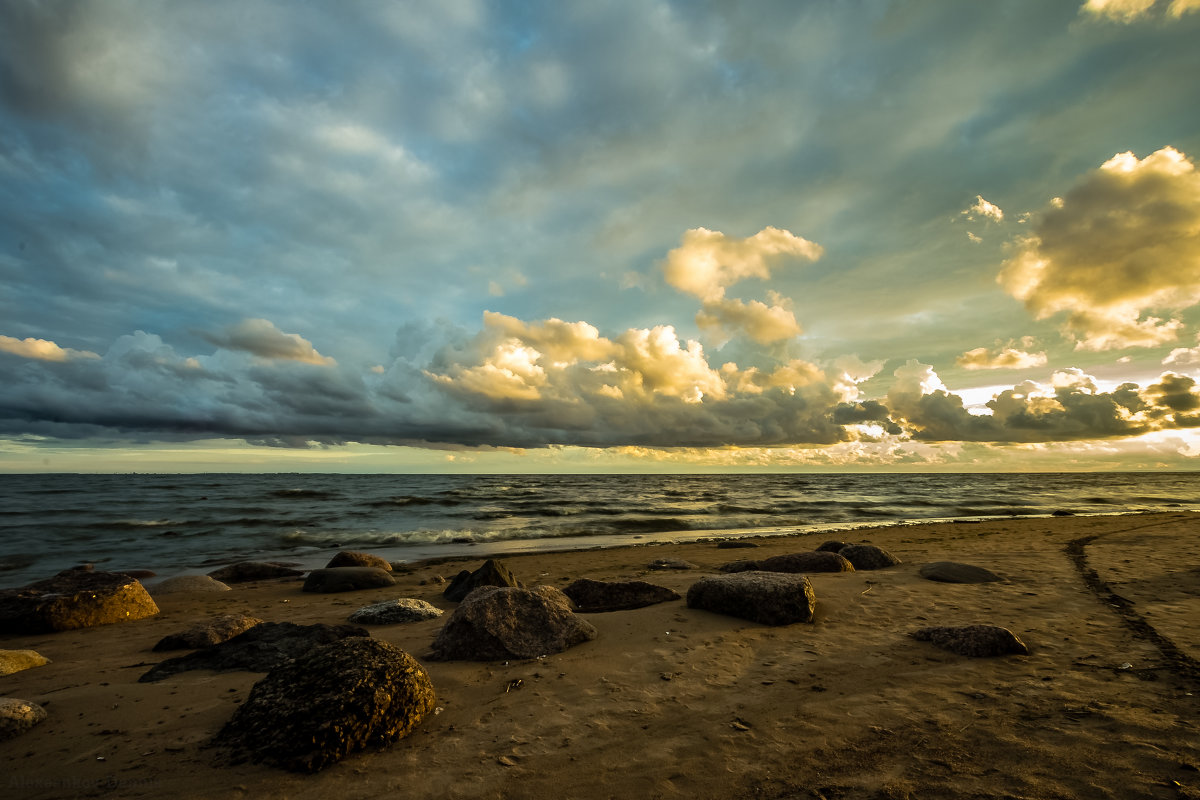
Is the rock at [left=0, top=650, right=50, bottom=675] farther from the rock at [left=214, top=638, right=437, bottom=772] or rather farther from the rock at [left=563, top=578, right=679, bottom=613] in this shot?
Answer: the rock at [left=563, top=578, right=679, bottom=613]

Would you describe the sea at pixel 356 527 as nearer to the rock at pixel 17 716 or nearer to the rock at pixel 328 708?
the rock at pixel 17 716

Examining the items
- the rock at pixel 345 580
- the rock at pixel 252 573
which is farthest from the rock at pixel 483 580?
the rock at pixel 252 573

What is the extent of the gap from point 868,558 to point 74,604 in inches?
542

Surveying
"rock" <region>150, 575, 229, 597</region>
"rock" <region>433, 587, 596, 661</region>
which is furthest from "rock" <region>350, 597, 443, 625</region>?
"rock" <region>150, 575, 229, 597</region>

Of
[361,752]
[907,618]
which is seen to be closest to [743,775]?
[361,752]

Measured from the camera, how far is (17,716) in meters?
4.05

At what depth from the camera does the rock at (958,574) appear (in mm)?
8938

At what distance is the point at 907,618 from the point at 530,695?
4.92m

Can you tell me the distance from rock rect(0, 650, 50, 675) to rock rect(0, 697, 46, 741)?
224 centimetres

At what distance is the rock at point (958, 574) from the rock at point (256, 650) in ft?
29.6

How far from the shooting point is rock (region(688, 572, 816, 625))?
6.46 m

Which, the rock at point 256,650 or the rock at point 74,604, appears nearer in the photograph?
the rock at point 256,650

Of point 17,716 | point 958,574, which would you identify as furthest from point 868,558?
point 17,716

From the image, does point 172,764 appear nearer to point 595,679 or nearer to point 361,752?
point 361,752
